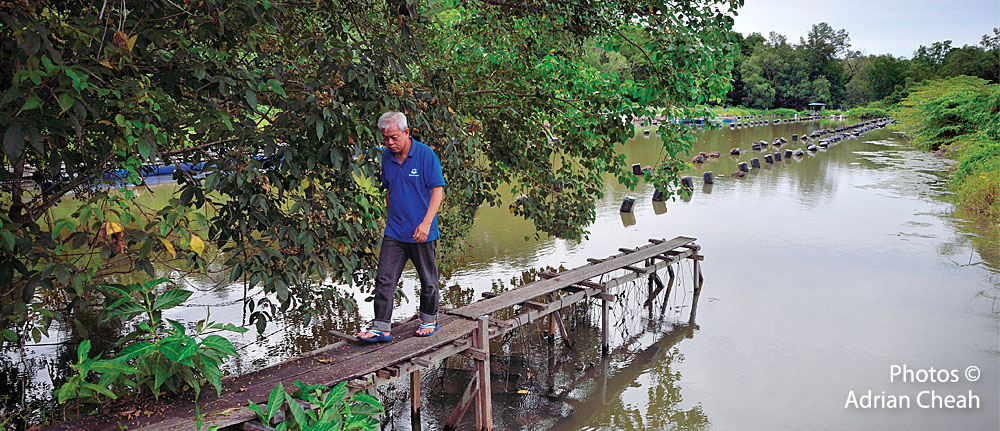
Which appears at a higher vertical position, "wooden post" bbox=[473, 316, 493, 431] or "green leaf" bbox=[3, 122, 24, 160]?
"green leaf" bbox=[3, 122, 24, 160]

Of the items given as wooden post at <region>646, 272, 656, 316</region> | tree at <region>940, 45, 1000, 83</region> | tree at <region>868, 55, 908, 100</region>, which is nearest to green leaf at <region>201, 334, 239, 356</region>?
wooden post at <region>646, 272, 656, 316</region>

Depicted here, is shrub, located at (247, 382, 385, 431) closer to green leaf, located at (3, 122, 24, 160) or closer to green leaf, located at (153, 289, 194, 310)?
green leaf, located at (153, 289, 194, 310)

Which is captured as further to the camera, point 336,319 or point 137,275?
point 137,275

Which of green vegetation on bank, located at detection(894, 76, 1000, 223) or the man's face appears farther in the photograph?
green vegetation on bank, located at detection(894, 76, 1000, 223)

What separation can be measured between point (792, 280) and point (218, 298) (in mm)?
7902

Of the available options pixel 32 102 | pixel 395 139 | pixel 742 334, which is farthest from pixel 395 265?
pixel 742 334

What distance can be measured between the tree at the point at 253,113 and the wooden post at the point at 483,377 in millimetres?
997

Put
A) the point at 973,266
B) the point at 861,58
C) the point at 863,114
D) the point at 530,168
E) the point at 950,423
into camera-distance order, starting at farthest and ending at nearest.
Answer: the point at 861,58
the point at 863,114
the point at 973,266
the point at 530,168
the point at 950,423

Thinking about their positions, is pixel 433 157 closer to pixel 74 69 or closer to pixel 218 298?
pixel 74 69

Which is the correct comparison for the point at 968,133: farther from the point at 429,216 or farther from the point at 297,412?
the point at 297,412

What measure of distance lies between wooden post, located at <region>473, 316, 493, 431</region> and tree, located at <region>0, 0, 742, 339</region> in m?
1.00

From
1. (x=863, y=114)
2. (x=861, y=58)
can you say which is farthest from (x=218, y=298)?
(x=861, y=58)

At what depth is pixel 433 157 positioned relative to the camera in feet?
14.8

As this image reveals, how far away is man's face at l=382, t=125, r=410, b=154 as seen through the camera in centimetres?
436
